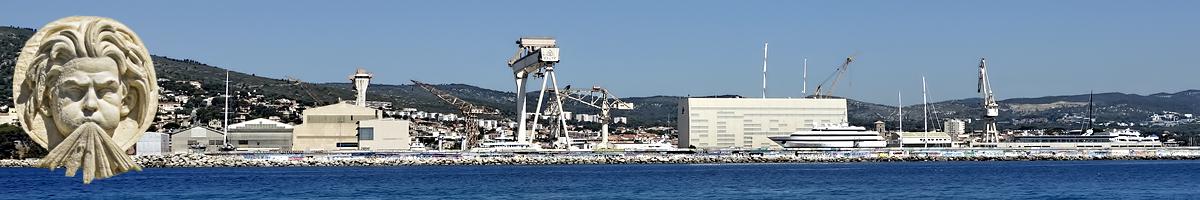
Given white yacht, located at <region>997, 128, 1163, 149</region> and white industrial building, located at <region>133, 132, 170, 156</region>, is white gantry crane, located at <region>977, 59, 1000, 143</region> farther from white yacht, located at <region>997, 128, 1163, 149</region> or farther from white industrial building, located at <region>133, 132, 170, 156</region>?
white industrial building, located at <region>133, 132, 170, 156</region>

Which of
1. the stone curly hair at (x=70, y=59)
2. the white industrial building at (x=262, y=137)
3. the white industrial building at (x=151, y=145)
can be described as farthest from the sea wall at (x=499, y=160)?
the stone curly hair at (x=70, y=59)

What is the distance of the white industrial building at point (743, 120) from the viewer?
129250mm

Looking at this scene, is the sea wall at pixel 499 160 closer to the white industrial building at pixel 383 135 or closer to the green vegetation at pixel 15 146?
the green vegetation at pixel 15 146

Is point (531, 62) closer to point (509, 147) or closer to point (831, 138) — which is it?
point (509, 147)

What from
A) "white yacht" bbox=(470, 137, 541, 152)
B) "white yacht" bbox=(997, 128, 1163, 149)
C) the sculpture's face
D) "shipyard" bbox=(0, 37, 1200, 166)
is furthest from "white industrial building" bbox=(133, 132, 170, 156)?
the sculpture's face

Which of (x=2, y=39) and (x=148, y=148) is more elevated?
(x=2, y=39)

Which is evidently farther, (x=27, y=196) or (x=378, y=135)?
(x=378, y=135)

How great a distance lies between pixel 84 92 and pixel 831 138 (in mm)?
110077

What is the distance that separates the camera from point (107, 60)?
1456 centimetres

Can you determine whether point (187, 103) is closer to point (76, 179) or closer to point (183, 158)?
point (183, 158)

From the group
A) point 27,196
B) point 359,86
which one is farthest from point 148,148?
point 27,196

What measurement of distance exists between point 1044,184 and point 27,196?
3164 cm

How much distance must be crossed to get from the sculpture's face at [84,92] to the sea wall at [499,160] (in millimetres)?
73833

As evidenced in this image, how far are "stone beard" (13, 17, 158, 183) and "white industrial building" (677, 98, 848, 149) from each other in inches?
4469
